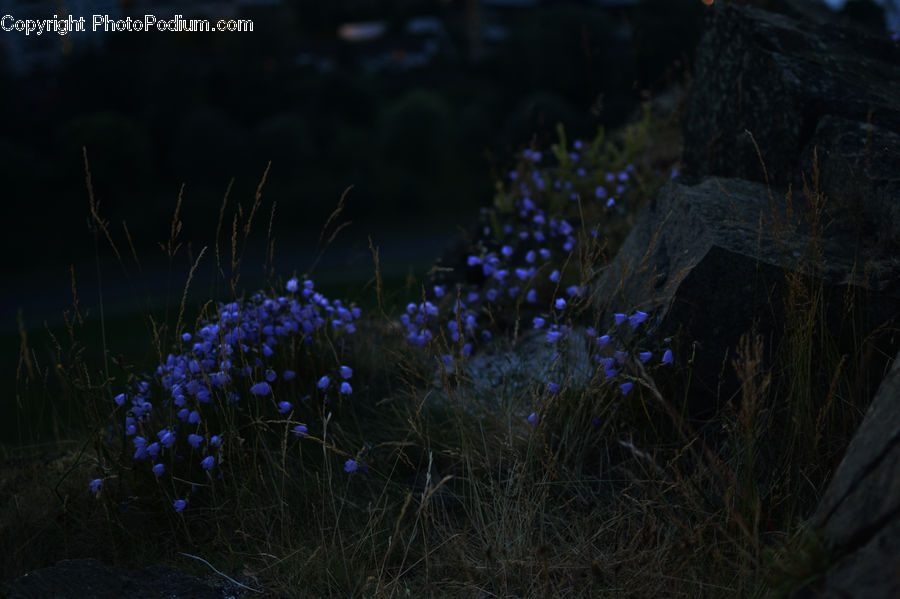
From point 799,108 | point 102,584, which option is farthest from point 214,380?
point 799,108

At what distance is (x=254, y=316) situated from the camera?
11.0 ft

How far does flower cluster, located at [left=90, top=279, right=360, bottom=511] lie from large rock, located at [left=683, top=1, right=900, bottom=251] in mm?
2108

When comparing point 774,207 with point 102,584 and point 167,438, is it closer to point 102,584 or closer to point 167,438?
point 167,438

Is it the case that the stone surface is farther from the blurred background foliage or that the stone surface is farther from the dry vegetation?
the blurred background foliage

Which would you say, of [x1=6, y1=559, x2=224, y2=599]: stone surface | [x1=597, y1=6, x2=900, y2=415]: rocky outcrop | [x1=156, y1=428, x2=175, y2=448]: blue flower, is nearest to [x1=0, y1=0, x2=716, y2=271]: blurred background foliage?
[x1=597, y1=6, x2=900, y2=415]: rocky outcrop

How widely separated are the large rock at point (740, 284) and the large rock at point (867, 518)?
2.71 feet

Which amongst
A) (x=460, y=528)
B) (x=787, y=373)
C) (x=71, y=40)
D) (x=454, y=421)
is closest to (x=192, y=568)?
(x=460, y=528)

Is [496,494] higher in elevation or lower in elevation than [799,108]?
lower

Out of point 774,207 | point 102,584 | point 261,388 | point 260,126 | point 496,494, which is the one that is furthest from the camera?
point 260,126

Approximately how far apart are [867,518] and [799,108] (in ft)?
8.00

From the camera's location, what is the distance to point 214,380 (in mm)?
2850

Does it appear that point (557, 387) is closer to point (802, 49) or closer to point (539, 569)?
point (539, 569)

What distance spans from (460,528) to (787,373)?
1317 mm

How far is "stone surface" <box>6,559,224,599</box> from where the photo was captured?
2.14 m
